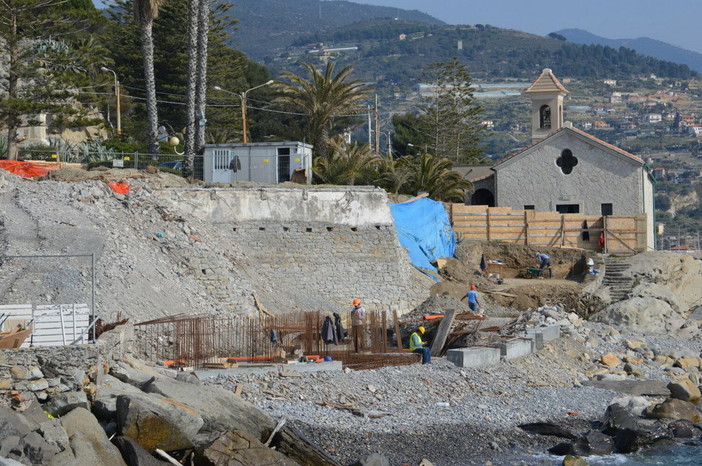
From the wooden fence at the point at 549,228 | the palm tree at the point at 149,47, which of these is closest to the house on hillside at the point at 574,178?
the wooden fence at the point at 549,228

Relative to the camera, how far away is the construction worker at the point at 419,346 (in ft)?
73.7

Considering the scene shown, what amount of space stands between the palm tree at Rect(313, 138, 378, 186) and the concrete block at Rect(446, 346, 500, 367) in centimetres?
1378

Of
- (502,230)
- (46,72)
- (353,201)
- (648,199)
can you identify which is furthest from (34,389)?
(648,199)

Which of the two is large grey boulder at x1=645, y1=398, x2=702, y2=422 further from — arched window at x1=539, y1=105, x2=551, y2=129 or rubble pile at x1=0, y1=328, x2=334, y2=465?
arched window at x1=539, y1=105, x2=551, y2=129

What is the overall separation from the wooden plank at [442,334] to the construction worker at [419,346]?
0.94ft

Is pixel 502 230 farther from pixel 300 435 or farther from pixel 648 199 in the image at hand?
pixel 300 435

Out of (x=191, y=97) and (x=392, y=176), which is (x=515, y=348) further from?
(x=191, y=97)

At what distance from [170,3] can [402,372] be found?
33.3 m

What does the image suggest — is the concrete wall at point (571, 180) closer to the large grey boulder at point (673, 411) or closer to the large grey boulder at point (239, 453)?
the large grey boulder at point (673, 411)

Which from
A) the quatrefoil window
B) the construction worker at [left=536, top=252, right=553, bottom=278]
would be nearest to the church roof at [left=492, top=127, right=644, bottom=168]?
the quatrefoil window

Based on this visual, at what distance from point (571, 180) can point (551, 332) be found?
17.0 metres

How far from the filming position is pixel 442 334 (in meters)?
24.6

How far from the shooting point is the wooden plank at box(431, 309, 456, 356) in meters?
24.3

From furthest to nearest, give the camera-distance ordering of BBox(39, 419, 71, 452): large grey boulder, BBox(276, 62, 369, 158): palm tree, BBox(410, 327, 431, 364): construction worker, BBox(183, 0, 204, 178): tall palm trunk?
1. BBox(276, 62, 369, 158): palm tree
2. BBox(183, 0, 204, 178): tall palm trunk
3. BBox(410, 327, 431, 364): construction worker
4. BBox(39, 419, 71, 452): large grey boulder
